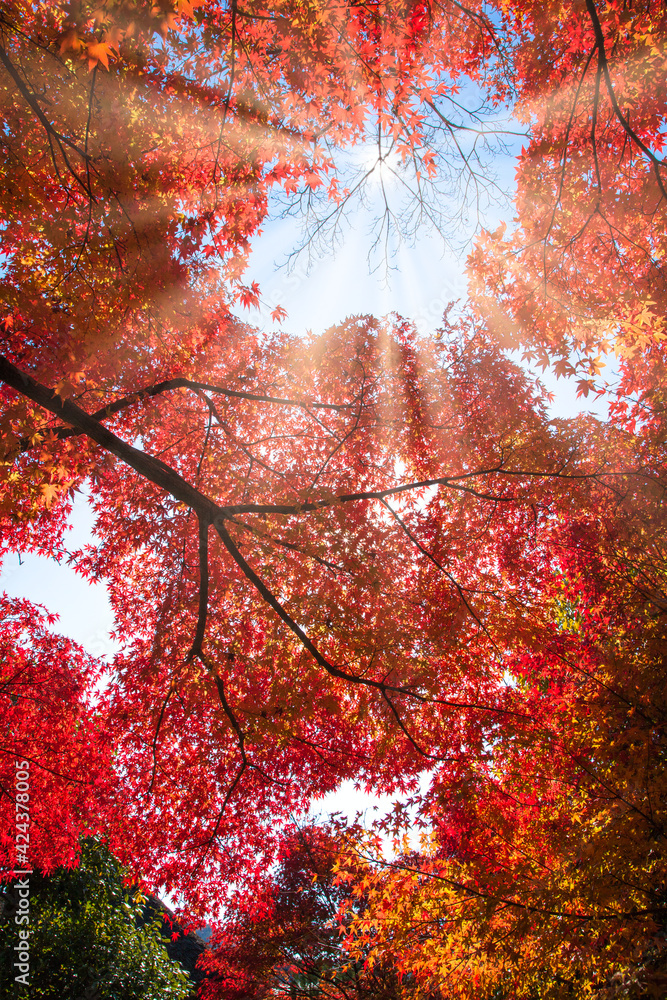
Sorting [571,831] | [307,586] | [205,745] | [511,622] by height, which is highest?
[307,586]

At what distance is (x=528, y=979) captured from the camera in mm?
4344

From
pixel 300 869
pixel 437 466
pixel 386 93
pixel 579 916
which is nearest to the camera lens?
pixel 579 916

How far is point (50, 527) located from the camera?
7270 mm

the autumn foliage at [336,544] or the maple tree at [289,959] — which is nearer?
the autumn foliage at [336,544]

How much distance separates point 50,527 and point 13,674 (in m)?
2.44

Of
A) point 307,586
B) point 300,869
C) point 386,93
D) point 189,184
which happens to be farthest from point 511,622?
point 300,869

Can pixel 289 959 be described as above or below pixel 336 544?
below

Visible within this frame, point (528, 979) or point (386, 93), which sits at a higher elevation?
point (386, 93)

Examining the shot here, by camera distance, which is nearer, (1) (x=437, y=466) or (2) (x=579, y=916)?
(2) (x=579, y=916)

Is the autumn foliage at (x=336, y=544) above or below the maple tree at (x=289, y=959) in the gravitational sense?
above

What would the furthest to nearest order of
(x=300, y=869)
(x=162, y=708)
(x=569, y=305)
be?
(x=300, y=869)
(x=162, y=708)
(x=569, y=305)

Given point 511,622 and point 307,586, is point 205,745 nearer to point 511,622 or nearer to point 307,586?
point 307,586

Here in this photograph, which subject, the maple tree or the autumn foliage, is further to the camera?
the maple tree

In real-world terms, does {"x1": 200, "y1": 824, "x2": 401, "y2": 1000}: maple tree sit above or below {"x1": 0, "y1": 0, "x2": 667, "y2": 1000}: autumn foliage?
below
